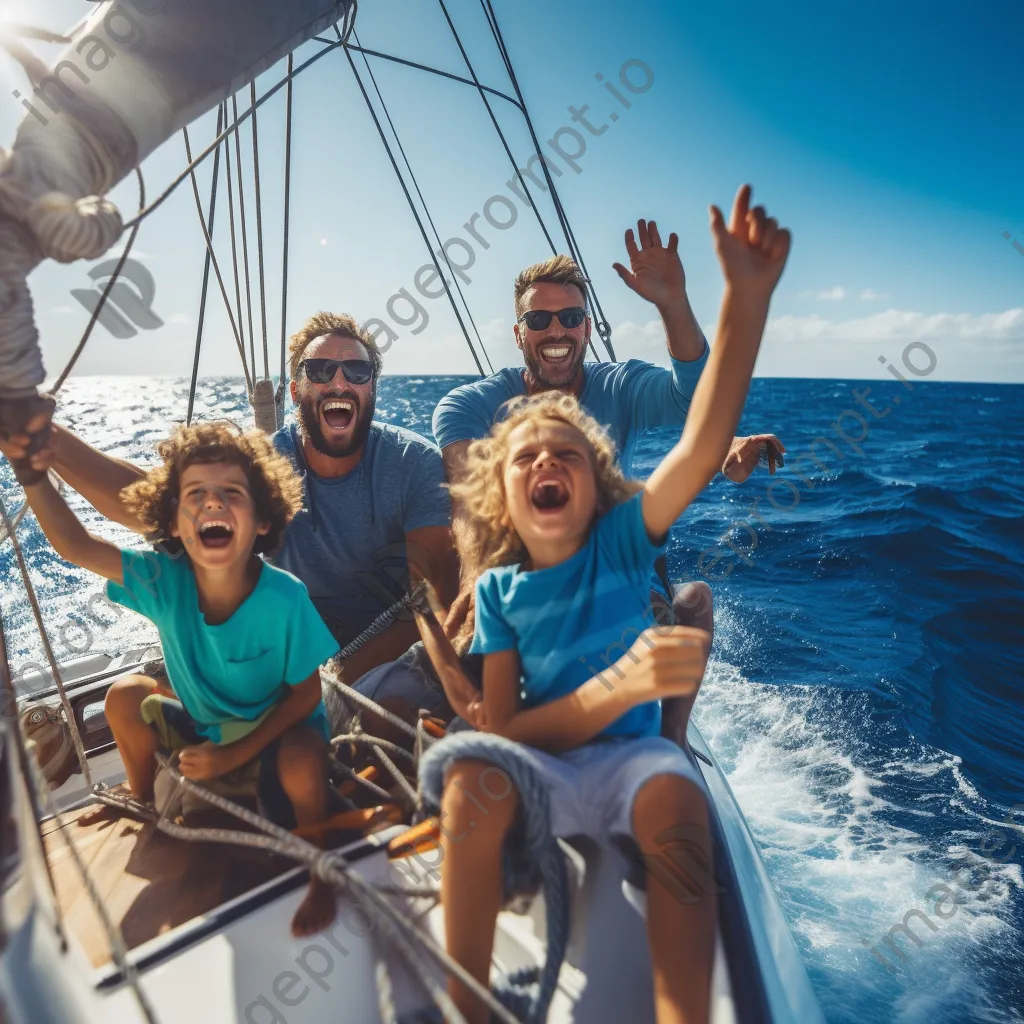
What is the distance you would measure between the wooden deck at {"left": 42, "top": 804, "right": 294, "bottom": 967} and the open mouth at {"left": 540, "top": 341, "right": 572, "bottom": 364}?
1.72 m

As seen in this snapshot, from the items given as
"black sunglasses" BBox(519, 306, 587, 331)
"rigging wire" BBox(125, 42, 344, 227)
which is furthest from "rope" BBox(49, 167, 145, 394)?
"black sunglasses" BBox(519, 306, 587, 331)

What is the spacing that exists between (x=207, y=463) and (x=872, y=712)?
444 centimetres

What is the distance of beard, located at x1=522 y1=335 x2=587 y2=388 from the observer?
2.35 m

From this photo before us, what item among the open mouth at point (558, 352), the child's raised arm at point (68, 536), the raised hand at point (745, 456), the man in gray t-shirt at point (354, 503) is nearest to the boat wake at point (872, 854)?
the raised hand at point (745, 456)

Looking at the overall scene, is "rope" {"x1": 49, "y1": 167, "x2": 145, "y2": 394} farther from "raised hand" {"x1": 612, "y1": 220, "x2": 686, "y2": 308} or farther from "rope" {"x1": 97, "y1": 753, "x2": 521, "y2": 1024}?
"raised hand" {"x1": 612, "y1": 220, "x2": 686, "y2": 308}

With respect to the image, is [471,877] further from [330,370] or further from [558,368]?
[558,368]

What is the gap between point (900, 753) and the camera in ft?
12.9

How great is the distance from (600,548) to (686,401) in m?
0.97

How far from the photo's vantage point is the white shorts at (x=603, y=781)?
1.05m

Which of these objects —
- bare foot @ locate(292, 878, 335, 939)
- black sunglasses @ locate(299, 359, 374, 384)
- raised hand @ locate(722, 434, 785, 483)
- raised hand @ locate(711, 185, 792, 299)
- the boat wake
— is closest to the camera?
raised hand @ locate(711, 185, 792, 299)

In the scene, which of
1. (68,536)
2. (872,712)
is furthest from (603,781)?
(872,712)

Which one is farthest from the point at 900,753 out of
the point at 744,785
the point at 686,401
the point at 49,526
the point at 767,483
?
the point at 767,483

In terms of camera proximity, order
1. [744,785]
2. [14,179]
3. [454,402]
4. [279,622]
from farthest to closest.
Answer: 1. [744,785]
2. [454,402]
3. [279,622]
4. [14,179]

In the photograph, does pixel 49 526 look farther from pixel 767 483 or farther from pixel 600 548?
pixel 767 483
